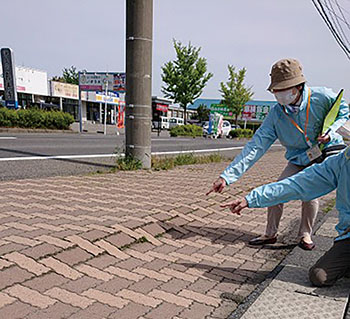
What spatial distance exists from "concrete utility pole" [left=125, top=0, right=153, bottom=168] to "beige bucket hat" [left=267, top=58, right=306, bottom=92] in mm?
3933

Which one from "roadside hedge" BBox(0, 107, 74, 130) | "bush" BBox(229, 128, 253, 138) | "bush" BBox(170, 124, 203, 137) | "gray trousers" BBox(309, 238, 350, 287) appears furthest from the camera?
"bush" BBox(229, 128, 253, 138)

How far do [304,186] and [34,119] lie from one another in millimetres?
20937

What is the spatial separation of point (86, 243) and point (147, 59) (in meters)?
4.57

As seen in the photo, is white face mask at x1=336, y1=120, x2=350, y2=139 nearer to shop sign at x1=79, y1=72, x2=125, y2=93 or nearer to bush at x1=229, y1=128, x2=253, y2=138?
shop sign at x1=79, y1=72, x2=125, y2=93

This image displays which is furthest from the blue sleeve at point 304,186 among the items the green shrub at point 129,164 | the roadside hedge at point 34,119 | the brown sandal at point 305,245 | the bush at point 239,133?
the bush at point 239,133

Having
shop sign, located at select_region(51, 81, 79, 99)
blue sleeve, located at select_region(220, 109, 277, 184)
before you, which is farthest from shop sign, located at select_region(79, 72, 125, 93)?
blue sleeve, located at select_region(220, 109, 277, 184)

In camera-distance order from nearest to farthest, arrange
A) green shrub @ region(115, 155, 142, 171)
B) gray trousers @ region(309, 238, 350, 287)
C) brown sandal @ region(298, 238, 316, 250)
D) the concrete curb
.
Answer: the concrete curb → gray trousers @ region(309, 238, 350, 287) → brown sandal @ region(298, 238, 316, 250) → green shrub @ region(115, 155, 142, 171)

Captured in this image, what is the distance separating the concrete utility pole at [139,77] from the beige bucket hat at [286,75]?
3933mm

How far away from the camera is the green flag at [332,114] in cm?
295

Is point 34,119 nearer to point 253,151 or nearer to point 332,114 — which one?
point 253,151

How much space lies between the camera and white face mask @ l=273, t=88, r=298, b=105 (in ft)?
9.55

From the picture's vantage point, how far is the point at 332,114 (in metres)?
2.96

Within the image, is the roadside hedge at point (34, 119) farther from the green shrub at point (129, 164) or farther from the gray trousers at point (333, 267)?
the gray trousers at point (333, 267)

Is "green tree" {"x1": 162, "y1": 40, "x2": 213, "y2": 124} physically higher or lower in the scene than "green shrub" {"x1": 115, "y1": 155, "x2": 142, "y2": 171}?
higher
